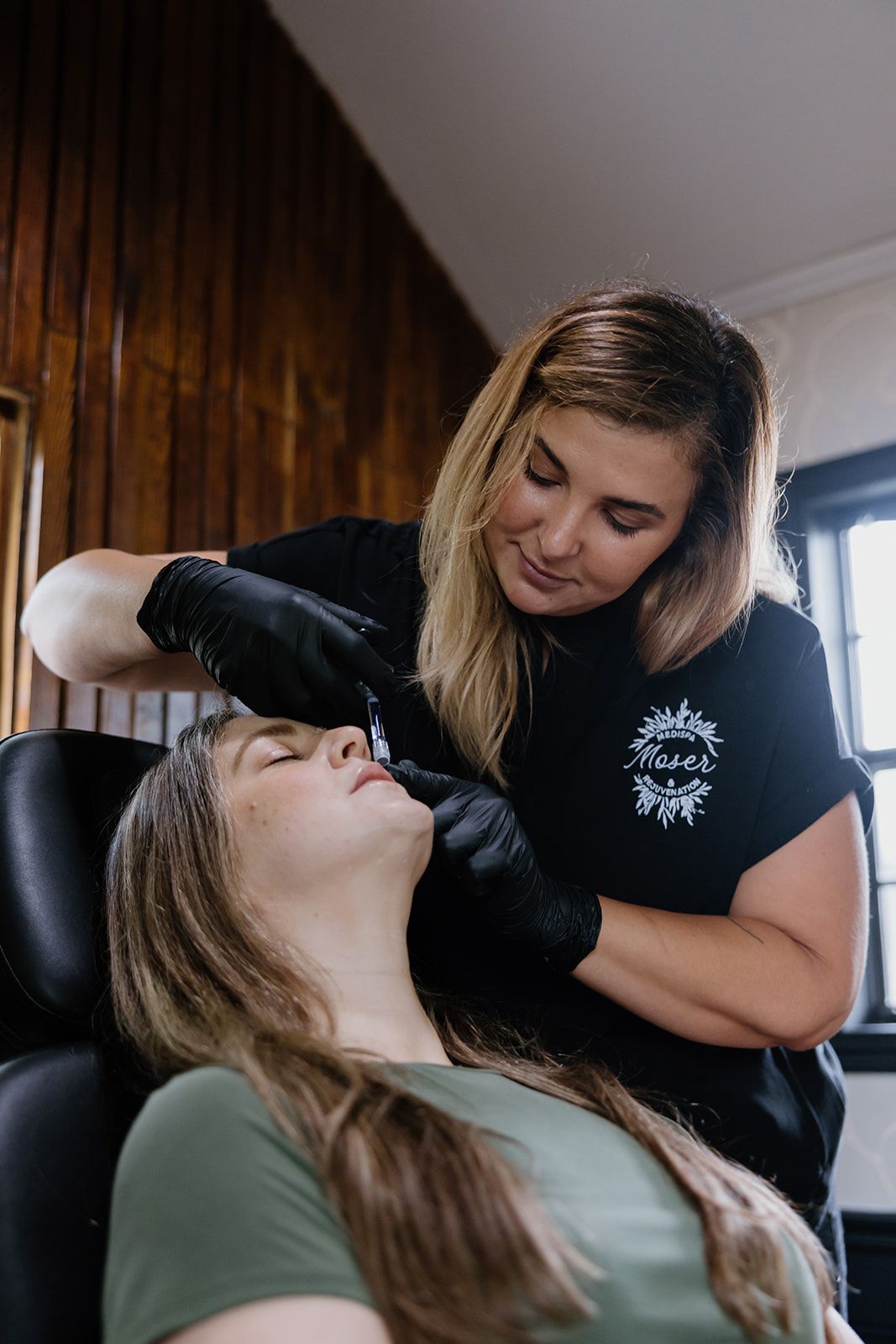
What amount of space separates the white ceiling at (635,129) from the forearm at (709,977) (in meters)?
2.02

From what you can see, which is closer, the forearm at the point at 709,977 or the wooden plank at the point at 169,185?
the forearm at the point at 709,977

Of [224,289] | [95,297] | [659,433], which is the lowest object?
[659,433]

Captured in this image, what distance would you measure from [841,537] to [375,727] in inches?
84.1

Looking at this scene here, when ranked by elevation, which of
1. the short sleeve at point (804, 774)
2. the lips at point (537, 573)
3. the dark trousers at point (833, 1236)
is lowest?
the dark trousers at point (833, 1236)

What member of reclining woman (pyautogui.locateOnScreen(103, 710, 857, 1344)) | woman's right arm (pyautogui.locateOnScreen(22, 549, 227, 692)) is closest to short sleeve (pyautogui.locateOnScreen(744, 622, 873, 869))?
reclining woman (pyautogui.locateOnScreen(103, 710, 857, 1344))

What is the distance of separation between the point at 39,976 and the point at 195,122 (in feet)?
7.87

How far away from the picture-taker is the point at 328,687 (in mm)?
Answer: 1407

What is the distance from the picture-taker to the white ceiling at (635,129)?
2820 mm

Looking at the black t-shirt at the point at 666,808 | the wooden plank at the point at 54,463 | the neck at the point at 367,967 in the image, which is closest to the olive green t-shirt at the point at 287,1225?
the neck at the point at 367,967

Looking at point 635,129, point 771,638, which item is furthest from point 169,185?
point 771,638

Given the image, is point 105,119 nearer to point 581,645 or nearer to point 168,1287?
point 581,645

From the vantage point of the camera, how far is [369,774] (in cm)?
132

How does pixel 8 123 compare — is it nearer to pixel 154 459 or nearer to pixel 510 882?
pixel 154 459

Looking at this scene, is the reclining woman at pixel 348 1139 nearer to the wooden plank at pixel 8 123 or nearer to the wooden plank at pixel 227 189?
the wooden plank at pixel 8 123
